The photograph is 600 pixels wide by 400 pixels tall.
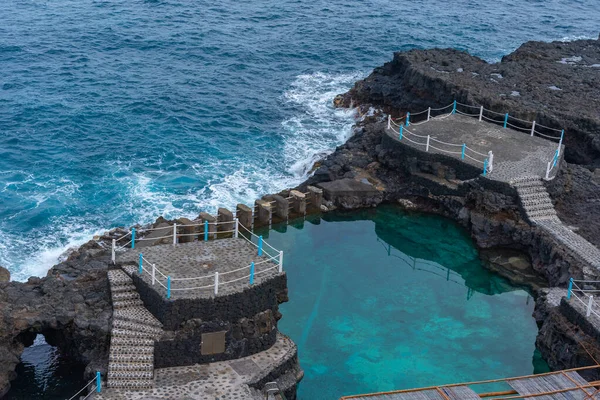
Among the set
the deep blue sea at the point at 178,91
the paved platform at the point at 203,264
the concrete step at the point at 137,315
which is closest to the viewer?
the concrete step at the point at 137,315

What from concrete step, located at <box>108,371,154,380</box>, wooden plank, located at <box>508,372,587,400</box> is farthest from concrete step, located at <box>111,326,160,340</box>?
wooden plank, located at <box>508,372,587,400</box>

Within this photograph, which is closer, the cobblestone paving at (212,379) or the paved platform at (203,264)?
the cobblestone paving at (212,379)

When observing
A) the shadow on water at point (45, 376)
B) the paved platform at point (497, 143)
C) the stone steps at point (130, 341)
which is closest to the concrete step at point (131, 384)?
the stone steps at point (130, 341)

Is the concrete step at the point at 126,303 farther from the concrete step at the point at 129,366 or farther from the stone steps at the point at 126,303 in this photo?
the concrete step at the point at 129,366

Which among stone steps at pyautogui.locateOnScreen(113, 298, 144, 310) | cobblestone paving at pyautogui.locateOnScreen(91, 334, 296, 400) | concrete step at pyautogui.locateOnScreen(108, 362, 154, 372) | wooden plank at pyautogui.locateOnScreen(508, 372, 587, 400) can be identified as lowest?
cobblestone paving at pyautogui.locateOnScreen(91, 334, 296, 400)

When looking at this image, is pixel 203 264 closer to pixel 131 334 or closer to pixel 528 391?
pixel 131 334

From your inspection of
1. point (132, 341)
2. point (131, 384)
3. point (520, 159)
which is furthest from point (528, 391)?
point (520, 159)

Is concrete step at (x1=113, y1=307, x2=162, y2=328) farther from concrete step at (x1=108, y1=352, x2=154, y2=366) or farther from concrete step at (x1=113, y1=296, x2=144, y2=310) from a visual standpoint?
concrete step at (x1=108, y1=352, x2=154, y2=366)

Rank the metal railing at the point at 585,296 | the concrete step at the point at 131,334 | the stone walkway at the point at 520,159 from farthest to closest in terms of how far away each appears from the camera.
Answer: the stone walkway at the point at 520,159
the metal railing at the point at 585,296
the concrete step at the point at 131,334
